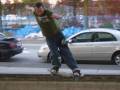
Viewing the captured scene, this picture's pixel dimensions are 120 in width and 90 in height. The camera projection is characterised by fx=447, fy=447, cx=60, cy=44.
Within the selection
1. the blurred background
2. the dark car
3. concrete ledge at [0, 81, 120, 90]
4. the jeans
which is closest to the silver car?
the dark car

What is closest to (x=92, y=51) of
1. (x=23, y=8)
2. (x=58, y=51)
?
(x=58, y=51)

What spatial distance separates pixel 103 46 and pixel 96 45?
28cm

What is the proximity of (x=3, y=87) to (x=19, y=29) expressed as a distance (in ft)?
92.1

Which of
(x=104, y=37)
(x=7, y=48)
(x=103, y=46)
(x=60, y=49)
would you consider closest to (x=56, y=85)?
(x=60, y=49)

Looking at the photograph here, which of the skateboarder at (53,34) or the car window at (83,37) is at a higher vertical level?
the skateboarder at (53,34)

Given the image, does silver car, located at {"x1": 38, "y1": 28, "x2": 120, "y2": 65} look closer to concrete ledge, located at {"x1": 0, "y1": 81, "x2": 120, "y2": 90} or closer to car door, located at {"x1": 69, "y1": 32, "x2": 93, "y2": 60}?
car door, located at {"x1": 69, "y1": 32, "x2": 93, "y2": 60}

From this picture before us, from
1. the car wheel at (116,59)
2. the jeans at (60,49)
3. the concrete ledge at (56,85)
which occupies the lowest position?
the car wheel at (116,59)

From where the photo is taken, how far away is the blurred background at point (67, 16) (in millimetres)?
34656

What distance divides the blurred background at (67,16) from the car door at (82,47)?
1545 cm

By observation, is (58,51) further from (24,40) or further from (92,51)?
(24,40)

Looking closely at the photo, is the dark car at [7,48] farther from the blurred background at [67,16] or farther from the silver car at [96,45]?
the blurred background at [67,16]

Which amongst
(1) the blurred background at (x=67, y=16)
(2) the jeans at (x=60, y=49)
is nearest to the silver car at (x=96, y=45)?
(2) the jeans at (x=60, y=49)

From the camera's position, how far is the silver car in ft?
56.4

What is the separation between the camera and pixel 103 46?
17.3 meters
